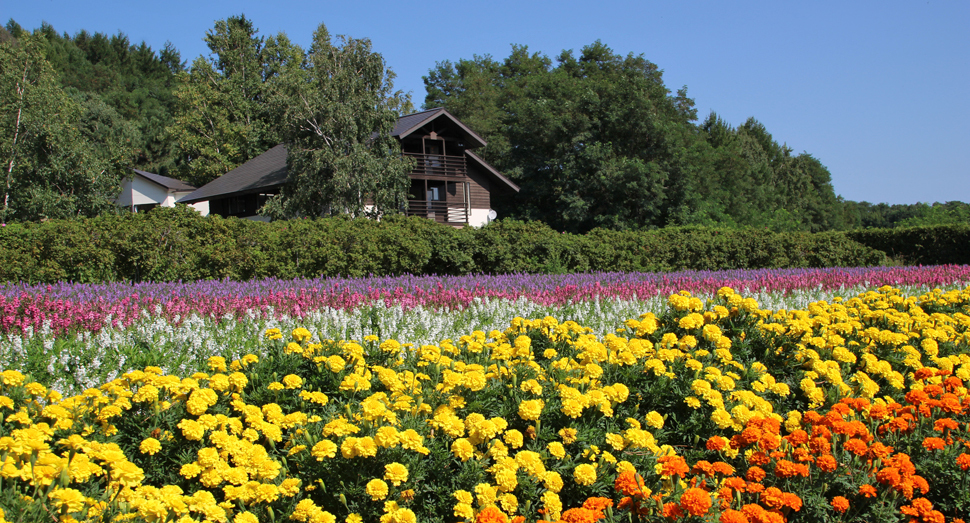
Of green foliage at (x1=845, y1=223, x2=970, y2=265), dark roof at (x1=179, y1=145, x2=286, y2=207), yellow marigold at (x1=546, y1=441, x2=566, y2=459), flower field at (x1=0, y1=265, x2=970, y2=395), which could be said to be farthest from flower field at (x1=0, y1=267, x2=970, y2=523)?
dark roof at (x1=179, y1=145, x2=286, y2=207)

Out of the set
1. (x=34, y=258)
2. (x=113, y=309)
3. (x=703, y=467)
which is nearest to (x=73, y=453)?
(x=703, y=467)

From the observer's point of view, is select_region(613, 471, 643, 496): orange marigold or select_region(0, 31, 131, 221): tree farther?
select_region(0, 31, 131, 221): tree

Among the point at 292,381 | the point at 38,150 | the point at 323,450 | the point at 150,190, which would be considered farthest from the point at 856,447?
the point at 150,190

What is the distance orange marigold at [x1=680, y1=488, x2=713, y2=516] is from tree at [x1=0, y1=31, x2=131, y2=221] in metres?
30.0

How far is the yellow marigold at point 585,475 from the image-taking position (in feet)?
8.57

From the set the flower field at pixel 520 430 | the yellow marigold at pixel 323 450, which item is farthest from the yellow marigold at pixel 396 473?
the yellow marigold at pixel 323 450

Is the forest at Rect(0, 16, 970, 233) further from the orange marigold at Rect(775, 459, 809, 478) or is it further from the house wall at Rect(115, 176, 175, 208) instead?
the orange marigold at Rect(775, 459, 809, 478)

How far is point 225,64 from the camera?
145 ft

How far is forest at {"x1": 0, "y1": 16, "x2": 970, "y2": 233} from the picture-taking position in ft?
72.6

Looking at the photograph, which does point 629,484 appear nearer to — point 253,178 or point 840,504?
point 840,504

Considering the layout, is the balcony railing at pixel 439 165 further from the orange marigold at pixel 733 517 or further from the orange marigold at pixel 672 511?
the orange marigold at pixel 733 517

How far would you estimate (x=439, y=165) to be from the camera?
2908cm

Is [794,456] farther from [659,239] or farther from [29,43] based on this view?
[29,43]

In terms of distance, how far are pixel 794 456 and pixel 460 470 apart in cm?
144
